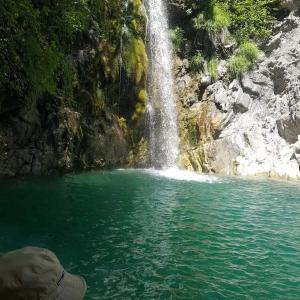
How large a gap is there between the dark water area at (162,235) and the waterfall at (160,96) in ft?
24.7

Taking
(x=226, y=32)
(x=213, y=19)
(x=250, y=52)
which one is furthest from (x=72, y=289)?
(x=226, y=32)

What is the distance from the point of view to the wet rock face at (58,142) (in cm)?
1591

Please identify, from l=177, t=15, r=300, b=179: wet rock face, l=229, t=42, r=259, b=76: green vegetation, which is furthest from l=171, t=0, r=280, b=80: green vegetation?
l=177, t=15, r=300, b=179: wet rock face

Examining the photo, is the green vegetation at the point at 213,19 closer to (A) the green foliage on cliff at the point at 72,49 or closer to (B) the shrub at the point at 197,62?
(B) the shrub at the point at 197,62

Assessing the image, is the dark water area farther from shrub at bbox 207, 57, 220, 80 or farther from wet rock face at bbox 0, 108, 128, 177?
shrub at bbox 207, 57, 220, 80

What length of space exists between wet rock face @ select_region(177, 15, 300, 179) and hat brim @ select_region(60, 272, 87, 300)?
745 inches

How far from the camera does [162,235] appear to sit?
8867 millimetres

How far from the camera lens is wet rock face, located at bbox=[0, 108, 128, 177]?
15.9 metres

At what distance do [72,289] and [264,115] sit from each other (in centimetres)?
2181

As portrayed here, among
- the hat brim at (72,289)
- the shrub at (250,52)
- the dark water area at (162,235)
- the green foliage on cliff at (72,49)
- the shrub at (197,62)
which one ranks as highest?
the shrub at (250,52)

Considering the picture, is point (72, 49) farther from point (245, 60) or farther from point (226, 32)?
point (226, 32)

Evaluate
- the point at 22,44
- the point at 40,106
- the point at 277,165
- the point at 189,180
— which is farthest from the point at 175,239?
the point at 277,165

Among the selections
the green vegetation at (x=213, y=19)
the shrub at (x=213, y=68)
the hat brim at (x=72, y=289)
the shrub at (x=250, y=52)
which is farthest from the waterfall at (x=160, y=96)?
the hat brim at (x=72, y=289)

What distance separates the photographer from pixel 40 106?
17203mm
